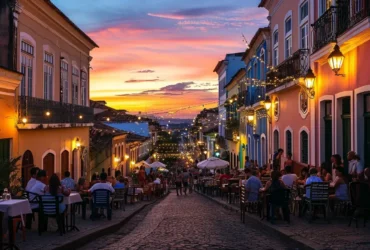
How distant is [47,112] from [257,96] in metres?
15.0

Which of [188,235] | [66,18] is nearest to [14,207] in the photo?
[188,235]

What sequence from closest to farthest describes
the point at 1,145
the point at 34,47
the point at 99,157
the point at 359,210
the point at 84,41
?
the point at 359,210 < the point at 1,145 < the point at 34,47 < the point at 84,41 < the point at 99,157

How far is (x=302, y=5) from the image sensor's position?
21141mm

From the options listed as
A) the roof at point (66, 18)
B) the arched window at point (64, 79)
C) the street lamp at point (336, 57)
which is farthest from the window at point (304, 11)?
the arched window at point (64, 79)

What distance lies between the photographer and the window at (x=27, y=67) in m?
19.3

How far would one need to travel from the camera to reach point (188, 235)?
1293 centimetres

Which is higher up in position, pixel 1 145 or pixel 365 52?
pixel 365 52

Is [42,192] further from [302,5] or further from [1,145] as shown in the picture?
[302,5]

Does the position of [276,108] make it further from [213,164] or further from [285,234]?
[285,234]

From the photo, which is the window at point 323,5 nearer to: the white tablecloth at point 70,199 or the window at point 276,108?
the window at point 276,108

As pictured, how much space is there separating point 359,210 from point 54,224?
6.89m

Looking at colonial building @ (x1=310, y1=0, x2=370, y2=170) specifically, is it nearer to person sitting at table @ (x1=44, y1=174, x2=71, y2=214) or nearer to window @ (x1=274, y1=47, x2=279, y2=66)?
person sitting at table @ (x1=44, y1=174, x2=71, y2=214)

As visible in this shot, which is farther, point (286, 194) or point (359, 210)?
point (286, 194)

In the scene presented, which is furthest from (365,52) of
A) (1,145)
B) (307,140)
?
(1,145)
